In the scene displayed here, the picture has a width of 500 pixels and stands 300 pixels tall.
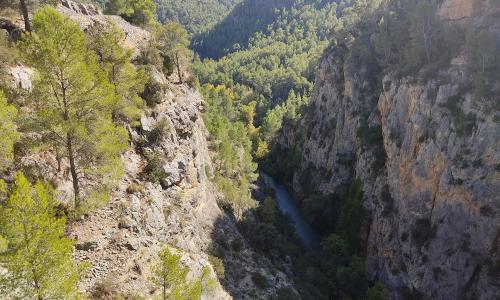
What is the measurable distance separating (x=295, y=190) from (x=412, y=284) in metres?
41.9

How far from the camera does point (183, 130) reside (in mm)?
42594

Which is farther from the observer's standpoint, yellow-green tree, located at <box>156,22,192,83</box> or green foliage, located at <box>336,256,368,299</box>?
green foliage, located at <box>336,256,368,299</box>

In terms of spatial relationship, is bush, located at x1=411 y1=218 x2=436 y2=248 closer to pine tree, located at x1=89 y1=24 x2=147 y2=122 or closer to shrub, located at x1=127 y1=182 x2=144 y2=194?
shrub, located at x1=127 y1=182 x2=144 y2=194

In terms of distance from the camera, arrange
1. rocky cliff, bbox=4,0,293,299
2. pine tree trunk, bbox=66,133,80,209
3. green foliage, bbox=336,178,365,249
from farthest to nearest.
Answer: green foliage, bbox=336,178,365,249
rocky cliff, bbox=4,0,293,299
pine tree trunk, bbox=66,133,80,209

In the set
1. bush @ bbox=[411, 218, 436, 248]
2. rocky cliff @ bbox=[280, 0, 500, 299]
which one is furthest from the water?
bush @ bbox=[411, 218, 436, 248]

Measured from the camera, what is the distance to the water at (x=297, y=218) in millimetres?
73669

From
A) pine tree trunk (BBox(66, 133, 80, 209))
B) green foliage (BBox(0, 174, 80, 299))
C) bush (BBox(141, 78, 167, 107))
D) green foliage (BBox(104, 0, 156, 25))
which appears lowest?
green foliage (BBox(0, 174, 80, 299))

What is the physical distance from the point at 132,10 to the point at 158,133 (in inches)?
1238

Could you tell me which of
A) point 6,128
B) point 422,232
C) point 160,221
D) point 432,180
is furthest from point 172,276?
point 432,180

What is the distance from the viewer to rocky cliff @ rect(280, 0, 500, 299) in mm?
44812

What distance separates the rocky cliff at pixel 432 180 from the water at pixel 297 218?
42.4ft

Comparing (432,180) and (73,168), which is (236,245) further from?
(432,180)

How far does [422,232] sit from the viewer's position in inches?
2003

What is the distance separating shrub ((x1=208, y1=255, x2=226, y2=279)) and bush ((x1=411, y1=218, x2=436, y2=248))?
95.2 ft
